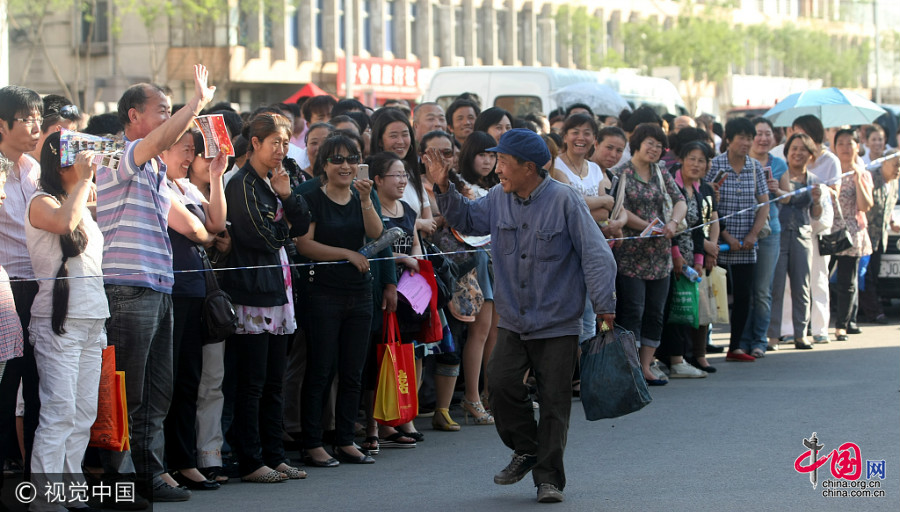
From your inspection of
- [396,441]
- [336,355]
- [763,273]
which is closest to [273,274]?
[336,355]

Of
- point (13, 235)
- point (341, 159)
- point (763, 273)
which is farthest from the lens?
point (763, 273)

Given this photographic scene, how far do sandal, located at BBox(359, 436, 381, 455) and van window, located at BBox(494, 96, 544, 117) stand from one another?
11.7 meters

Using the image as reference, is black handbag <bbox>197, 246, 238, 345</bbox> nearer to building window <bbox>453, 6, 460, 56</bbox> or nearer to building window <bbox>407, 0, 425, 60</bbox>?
building window <bbox>407, 0, 425, 60</bbox>

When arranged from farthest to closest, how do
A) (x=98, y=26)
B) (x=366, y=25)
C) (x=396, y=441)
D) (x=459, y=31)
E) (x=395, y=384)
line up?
(x=459, y=31)
(x=366, y=25)
(x=98, y=26)
(x=396, y=441)
(x=395, y=384)

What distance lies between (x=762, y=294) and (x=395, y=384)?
550 cm

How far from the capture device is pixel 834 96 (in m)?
17.0

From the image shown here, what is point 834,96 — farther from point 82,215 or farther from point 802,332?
point 82,215

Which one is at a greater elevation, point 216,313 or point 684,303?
point 216,313

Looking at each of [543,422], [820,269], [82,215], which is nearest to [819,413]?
[543,422]

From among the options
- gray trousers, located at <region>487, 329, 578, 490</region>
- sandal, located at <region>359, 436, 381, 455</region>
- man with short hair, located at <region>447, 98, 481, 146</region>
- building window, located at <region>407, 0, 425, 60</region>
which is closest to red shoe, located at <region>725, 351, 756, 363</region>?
man with short hair, located at <region>447, 98, 481, 146</region>

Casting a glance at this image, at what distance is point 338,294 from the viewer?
7.91 m

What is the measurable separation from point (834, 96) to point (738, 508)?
11.5 meters

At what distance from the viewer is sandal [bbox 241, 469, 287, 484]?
7512mm

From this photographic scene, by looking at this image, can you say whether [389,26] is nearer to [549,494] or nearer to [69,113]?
[69,113]
